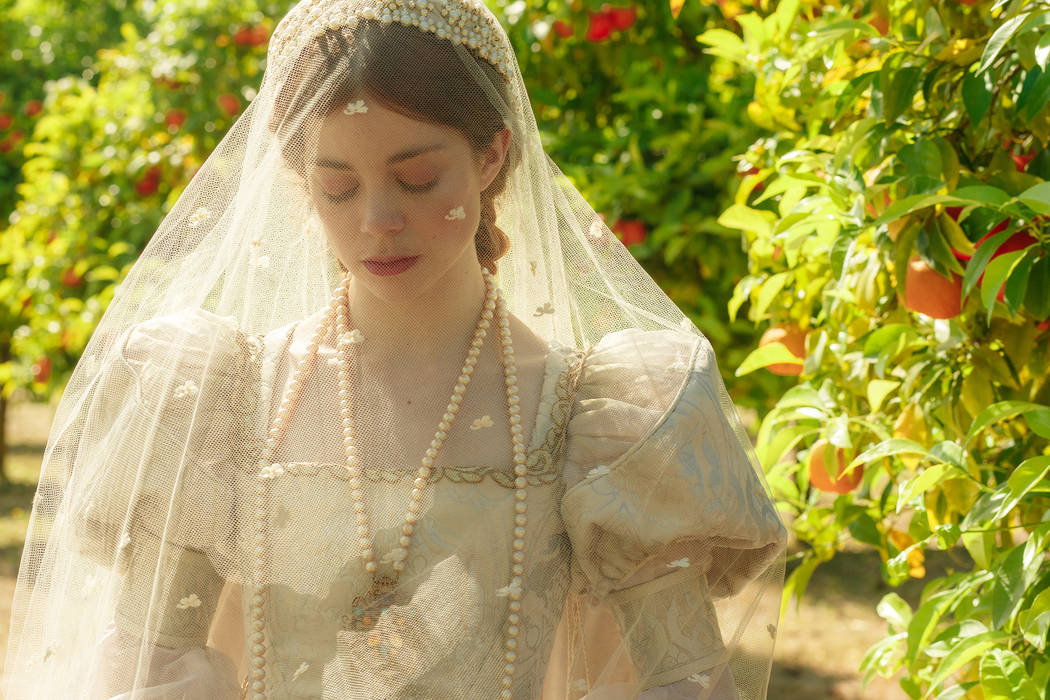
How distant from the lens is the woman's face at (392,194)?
1.34 metres

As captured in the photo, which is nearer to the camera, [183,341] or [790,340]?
[183,341]

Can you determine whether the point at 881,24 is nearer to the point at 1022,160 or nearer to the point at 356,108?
the point at 1022,160

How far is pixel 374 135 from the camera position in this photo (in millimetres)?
1341

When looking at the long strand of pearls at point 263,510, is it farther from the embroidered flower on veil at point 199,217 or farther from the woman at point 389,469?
the embroidered flower on veil at point 199,217

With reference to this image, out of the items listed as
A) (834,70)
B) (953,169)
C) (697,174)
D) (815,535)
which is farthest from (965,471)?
(697,174)

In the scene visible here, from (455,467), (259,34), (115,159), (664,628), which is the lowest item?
(664,628)

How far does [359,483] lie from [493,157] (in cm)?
46

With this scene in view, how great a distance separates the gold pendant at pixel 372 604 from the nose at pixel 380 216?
0.43 meters

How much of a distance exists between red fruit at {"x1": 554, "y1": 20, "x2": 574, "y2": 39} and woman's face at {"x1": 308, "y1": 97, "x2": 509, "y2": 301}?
219cm

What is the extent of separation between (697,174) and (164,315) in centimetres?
203

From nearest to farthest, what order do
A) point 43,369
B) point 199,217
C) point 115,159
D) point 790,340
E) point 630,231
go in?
point 199,217
point 790,340
point 630,231
point 115,159
point 43,369

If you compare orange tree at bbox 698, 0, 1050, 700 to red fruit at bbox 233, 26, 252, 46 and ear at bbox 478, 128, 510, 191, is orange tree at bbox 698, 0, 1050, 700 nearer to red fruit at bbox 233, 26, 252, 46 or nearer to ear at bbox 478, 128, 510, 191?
ear at bbox 478, 128, 510, 191

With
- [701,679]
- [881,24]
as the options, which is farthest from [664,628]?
[881,24]

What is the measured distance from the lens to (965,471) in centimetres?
162
